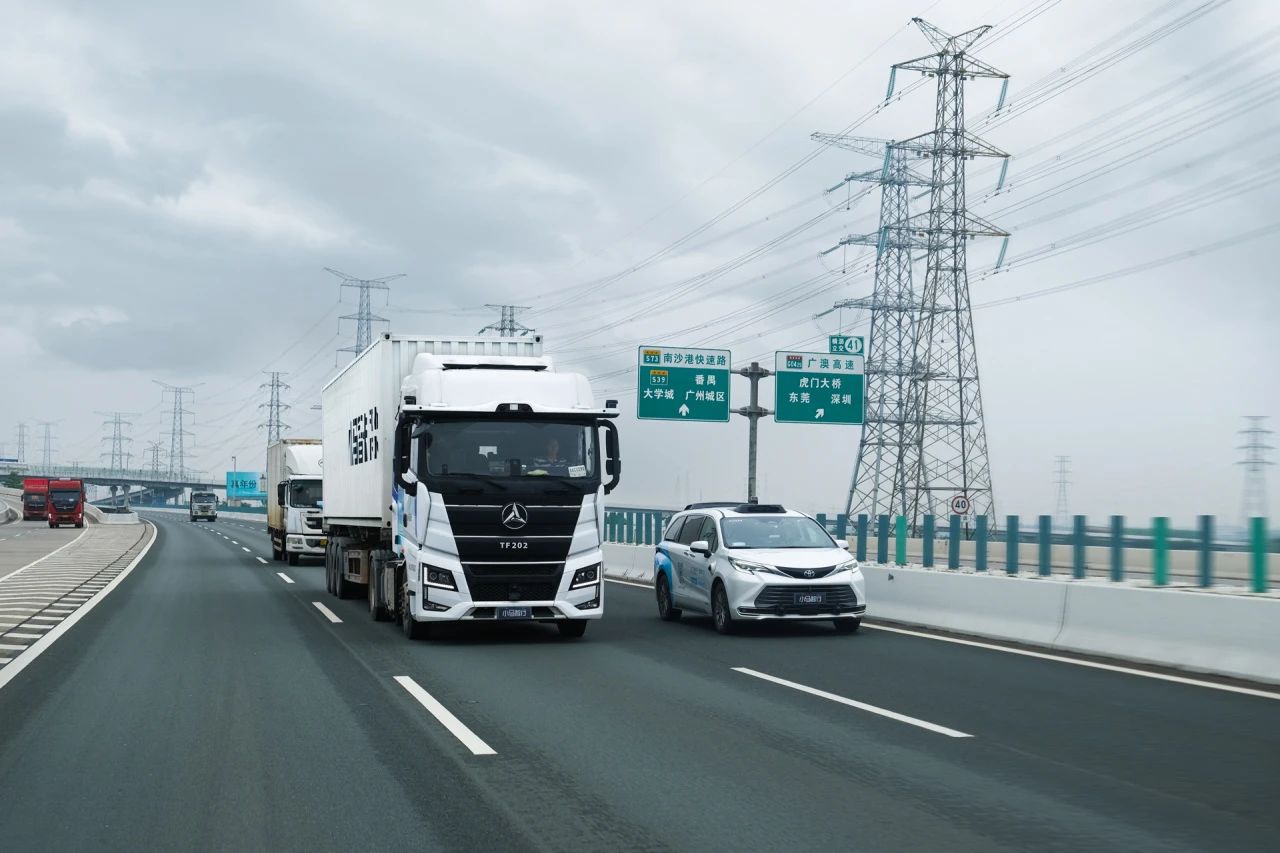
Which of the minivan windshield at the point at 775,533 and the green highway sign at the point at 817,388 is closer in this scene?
the minivan windshield at the point at 775,533

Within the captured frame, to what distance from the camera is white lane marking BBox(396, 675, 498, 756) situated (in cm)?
862

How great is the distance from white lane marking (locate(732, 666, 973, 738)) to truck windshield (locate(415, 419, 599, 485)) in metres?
3.78

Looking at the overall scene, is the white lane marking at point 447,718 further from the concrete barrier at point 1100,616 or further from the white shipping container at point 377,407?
the concrete barrier at point 1100,616

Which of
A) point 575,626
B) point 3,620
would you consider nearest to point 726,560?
point 575,626

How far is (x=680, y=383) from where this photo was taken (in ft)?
104

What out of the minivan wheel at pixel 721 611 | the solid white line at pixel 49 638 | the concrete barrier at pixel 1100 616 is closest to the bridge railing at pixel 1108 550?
the concrete barrier at pixel 1100 616

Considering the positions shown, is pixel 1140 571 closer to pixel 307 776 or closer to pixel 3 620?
pixel 307 776

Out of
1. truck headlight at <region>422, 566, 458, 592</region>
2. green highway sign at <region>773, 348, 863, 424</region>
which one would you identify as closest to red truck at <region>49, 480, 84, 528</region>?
green highway sign at <region>773, 348, 863, 424</region>

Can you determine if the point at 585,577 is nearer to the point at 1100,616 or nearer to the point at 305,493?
the point at 1100,616

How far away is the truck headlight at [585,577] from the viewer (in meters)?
15.4

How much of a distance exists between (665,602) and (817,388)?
1338 centimetres

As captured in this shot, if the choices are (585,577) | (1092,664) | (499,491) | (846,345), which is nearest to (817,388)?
(846,345)

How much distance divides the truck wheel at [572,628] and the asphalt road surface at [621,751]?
128cm

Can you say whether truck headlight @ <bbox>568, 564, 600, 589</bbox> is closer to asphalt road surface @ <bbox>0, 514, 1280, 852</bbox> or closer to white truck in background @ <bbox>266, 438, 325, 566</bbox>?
asphalt road surface @ <bbox>0, 514, 1280, 852</bbox>
